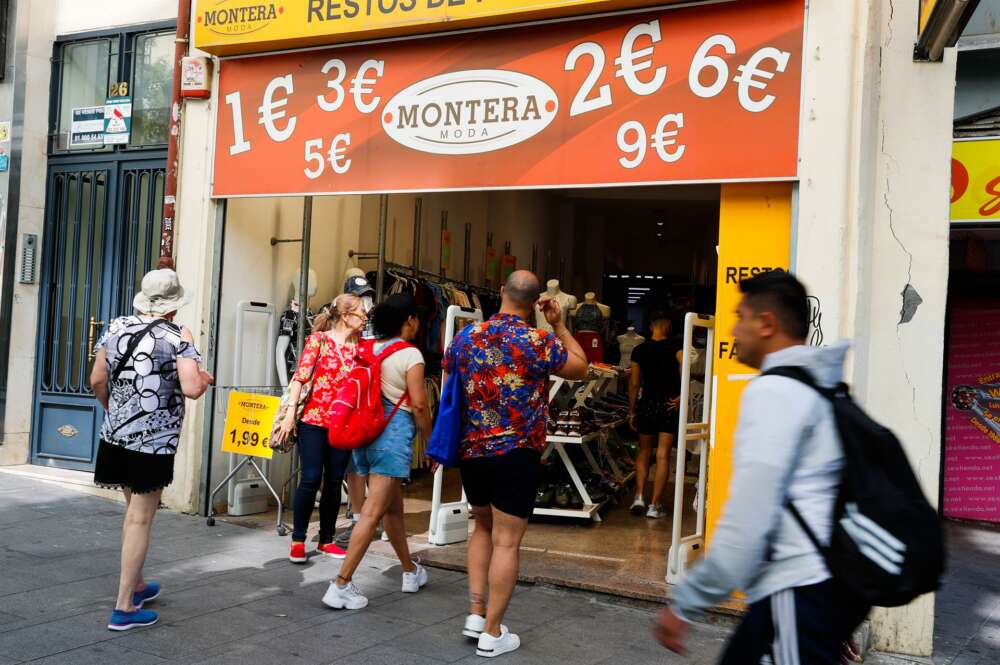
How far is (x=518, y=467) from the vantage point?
476 centimetres

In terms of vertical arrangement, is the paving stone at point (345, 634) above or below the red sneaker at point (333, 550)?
below

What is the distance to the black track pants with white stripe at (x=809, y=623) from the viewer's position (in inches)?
88.7

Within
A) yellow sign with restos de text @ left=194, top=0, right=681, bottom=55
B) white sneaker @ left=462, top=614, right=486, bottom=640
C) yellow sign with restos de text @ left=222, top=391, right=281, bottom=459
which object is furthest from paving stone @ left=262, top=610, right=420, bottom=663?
yellow sign with restos de text @ left=194, top=0, right=681, bottom=55

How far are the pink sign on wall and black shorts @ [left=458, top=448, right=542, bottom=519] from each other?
20.7 feet

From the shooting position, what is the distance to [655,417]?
8.90 metres

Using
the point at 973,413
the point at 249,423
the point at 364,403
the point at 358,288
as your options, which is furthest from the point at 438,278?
the point at 364,403

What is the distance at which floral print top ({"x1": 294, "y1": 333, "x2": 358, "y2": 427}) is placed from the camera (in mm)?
6355

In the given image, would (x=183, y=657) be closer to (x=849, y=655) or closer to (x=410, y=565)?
(x=410, y=565)

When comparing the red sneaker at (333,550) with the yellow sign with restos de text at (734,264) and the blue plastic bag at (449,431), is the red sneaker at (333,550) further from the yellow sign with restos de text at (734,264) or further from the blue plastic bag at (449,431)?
the yellow sign with restos de text at (734,264)

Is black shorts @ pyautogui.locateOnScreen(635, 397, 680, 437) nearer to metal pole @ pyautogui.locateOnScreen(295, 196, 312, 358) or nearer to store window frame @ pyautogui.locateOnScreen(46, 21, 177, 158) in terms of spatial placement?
metal pole @ pyautogui.locateOnScreen(295, 196, 312, 358)

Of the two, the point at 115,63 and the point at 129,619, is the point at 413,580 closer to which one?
the point at 129,619

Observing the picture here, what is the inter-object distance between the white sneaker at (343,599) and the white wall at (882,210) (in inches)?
111

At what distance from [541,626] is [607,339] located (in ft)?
26.6

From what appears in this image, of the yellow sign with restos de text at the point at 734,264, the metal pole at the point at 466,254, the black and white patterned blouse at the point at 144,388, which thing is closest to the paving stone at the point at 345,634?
the black and white patterned blouse at the point at 144,388
